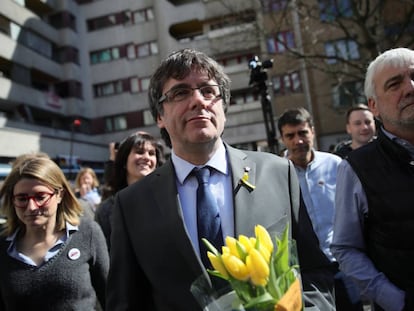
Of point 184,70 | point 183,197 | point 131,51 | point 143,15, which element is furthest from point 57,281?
point 143,15

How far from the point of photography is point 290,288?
3.62 feet

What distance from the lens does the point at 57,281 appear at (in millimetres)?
2600

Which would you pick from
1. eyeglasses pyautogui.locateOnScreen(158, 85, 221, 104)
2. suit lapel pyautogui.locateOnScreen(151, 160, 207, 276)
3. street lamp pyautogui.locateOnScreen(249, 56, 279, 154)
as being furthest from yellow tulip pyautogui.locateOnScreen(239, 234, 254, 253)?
street lamp pyautogui.locateOnScreen(249, 56, 279, 154)

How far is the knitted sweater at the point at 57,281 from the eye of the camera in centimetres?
255

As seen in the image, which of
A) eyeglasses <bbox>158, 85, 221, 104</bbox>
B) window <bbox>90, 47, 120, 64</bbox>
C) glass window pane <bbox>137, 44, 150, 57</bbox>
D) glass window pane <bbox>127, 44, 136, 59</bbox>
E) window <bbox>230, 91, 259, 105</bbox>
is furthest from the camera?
window <bbox>90, 47, 120, 64</bbox>

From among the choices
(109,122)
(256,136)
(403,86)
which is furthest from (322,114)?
(403,86)

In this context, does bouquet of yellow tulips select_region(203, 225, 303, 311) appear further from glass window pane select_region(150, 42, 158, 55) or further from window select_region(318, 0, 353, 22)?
glass window pane select_region(150, 42, 158, 55)

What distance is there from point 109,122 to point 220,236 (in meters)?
29.4

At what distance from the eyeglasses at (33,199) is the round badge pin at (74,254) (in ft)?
1.29

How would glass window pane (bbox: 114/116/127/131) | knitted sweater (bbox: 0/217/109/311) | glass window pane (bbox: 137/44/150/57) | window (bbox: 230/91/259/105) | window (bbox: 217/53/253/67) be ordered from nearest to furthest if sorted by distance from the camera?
knitted sweater (bbox: 0/217/109/311) < window (bbox: 230/91/259/105) < window (bbox: 217/53/253/67) < glass window pane (bbox: 137/44/150/57) < glass window pane (bbox: 114/116/127/131)

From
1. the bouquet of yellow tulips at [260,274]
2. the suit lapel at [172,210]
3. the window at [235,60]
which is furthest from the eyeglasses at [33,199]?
the window at [235,60]

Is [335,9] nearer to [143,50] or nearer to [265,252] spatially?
[265,252]

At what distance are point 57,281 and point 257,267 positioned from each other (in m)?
2.01

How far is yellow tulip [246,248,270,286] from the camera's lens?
3.44 feet
